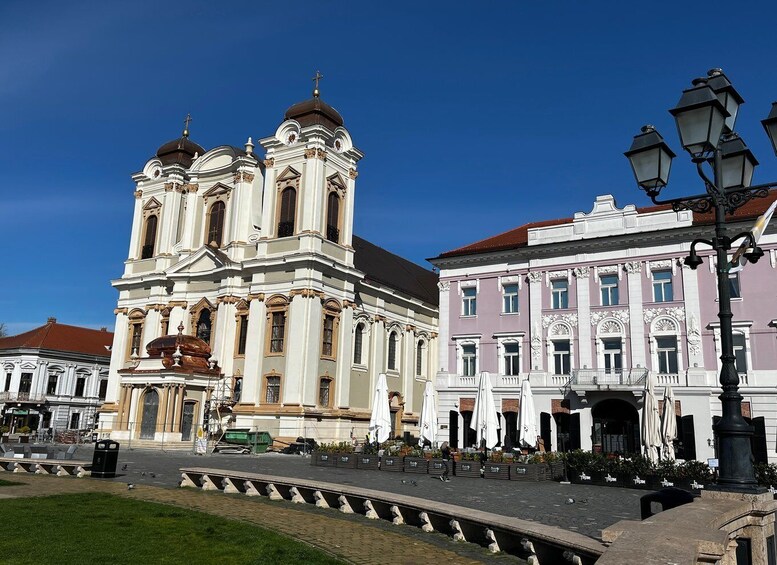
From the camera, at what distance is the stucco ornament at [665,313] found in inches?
1249

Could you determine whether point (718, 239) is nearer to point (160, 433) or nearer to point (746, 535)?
point (746, 535)

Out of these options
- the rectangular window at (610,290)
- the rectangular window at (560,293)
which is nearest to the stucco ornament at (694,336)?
the rectangular window at (610,290)

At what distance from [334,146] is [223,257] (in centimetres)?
1123

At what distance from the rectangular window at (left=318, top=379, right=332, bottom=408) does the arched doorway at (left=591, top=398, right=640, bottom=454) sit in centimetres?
1771

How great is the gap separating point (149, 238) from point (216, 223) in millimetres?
7203

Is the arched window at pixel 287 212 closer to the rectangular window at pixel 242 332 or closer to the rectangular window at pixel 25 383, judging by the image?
the rectangular window at pixel 242 332

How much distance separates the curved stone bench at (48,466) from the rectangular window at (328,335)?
23455mm

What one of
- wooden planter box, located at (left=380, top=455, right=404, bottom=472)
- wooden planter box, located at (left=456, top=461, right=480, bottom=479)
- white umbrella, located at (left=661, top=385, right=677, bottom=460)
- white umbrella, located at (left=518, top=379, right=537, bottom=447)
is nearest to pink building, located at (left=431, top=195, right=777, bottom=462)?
white umbrella, located at (left=518, top=379, right=537, bottom=447)

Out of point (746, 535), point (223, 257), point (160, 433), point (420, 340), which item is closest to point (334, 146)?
point (223, 257)

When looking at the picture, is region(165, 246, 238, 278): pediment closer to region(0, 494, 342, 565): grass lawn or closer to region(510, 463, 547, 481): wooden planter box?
region(510, 463, 547, 481): wooden planter box

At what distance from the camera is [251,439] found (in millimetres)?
37688

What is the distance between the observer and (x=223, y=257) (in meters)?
46.4

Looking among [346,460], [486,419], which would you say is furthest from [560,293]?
[346,460]

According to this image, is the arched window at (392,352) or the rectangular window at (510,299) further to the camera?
the arched window at (392,352)
